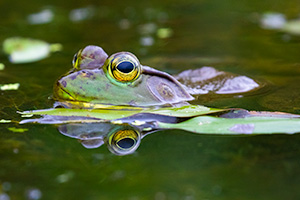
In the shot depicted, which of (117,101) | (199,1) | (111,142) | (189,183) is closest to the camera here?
(189,183)

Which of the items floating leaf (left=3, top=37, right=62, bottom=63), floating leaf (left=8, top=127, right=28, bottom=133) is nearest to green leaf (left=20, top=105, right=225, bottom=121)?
floating leaf (left=8, top=127, right=28, bottom=133)

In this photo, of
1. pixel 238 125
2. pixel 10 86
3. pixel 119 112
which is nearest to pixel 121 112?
pixel 119 112

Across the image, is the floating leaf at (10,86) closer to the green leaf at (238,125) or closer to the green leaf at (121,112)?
the green leaf at (121,112)

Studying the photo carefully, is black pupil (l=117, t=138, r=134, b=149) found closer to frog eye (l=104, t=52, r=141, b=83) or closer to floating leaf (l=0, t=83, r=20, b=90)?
frog eye (l=104, t=52, r=141, b=83)

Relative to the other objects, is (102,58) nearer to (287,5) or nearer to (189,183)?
(189,183)

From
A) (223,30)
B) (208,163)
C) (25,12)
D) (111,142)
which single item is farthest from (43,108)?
(25,12)

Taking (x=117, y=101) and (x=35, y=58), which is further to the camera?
(x=35, y=58)

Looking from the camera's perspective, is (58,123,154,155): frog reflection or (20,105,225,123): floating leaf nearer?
(58,123,154,155): frog reflection
